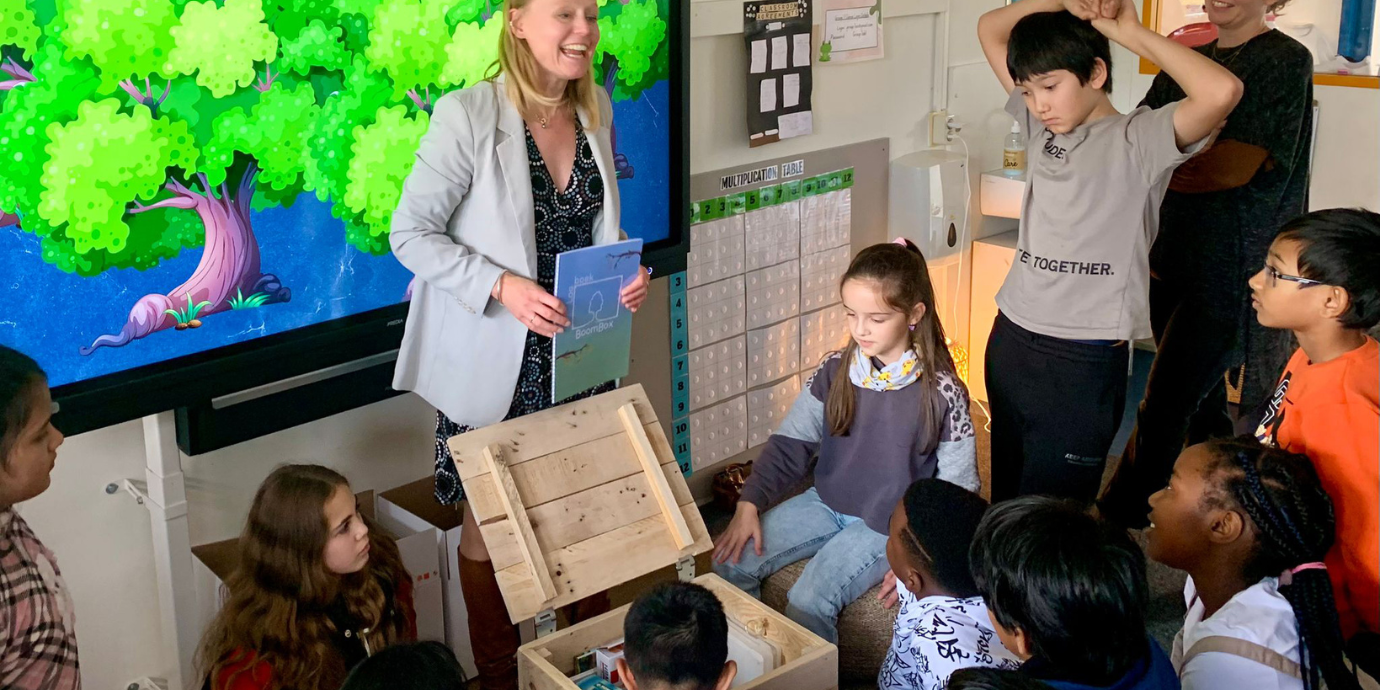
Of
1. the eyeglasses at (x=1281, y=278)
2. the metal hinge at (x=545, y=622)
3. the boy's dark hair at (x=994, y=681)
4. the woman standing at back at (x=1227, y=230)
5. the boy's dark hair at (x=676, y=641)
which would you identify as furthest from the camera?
the woman standing at back at (x=1227, y=230)

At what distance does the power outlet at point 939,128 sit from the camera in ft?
12.1

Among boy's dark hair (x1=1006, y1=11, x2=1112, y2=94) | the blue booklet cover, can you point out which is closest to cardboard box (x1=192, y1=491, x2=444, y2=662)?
the blue booklet cover

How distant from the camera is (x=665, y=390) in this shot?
3.15 m

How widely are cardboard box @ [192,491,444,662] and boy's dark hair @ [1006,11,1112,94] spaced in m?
1.51

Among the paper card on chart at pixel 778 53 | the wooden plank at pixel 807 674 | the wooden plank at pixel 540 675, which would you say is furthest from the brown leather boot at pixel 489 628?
the paper card on chart at pixel 778 53

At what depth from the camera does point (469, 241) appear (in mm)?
2107

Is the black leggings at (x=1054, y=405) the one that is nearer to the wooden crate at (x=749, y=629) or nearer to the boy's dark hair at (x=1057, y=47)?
the boy's dark hair at (x=1057, y=47)

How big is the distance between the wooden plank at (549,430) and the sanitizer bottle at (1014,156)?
6.23ft

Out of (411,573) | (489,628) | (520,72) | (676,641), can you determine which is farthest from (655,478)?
(520,72)

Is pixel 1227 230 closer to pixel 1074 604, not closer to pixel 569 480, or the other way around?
pixel 1074 604

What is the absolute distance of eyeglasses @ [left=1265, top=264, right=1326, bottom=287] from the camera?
2047 mm

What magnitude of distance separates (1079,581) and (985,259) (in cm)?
240

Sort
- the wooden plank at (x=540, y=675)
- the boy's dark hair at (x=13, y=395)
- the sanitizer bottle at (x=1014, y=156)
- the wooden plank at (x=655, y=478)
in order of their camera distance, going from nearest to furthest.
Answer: the boy's dark hair at (x=13, y=395) < the wooden plank at (x=540, y=675) < the wooden plank at (x=655, y=478) < the sanitizer bottle at (x=1014, y=156)

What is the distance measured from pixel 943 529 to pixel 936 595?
111 millimetres
